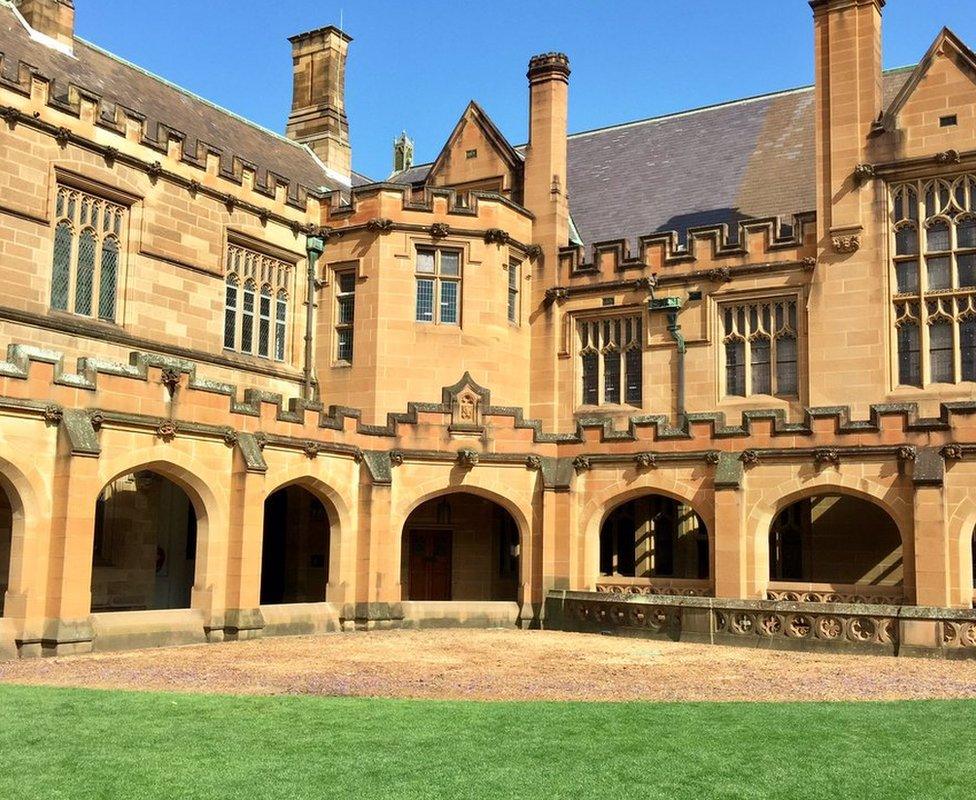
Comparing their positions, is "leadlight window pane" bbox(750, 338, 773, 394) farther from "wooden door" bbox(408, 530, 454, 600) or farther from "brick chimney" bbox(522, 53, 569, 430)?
"wooden door" bbox(408, 530, 454, 600)

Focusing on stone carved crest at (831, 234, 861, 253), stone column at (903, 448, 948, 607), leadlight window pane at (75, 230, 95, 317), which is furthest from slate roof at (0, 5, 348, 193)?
stone column at (903, 448, 948, 607)

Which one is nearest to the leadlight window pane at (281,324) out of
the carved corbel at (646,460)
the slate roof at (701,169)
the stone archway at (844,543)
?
the slate roof at (701,169)

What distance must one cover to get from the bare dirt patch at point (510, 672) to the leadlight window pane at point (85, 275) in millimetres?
6996

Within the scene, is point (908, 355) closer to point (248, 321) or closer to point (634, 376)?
point (634, 376)

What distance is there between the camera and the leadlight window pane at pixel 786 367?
922 inches

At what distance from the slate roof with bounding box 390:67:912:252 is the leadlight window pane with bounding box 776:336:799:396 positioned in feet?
9.54

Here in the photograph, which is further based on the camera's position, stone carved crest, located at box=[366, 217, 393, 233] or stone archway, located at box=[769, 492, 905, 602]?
stone carved crest, located at box=[366, 217, 393, 233]

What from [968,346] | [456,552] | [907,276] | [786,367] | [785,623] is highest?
[907,276]

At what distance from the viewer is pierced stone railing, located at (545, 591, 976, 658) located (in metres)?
15.9

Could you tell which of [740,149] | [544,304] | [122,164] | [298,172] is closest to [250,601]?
[122,164]

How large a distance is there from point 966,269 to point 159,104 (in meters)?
17.6

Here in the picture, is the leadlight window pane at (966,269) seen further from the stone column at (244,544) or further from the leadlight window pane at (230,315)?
the leadlight window pane at (230,315)

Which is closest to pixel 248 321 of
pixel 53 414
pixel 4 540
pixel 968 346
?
pixel 4 540

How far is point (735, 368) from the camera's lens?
2411cm
